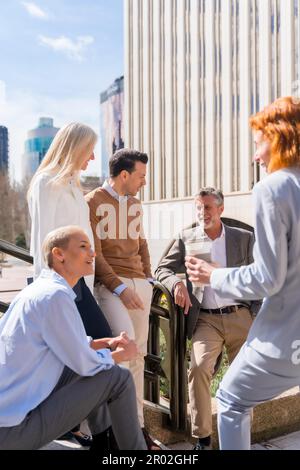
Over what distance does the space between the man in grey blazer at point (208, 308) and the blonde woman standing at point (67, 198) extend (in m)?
0.59

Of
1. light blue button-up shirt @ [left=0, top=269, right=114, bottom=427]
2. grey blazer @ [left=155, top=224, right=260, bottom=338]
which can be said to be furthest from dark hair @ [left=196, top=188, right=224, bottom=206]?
light blue button-up shirt @ [left=0, top=269, right=114, bottom=427]

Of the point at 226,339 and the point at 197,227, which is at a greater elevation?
the point at 197,227

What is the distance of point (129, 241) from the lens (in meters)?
3.05

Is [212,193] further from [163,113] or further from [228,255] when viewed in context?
[163,113]

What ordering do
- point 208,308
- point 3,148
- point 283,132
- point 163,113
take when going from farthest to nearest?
Answer: point 3,148, point 163,113, point 208,308, point 283,132

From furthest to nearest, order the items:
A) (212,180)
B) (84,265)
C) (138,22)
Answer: (138,22), (212,180), (84,265)

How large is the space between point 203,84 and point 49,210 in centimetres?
4534

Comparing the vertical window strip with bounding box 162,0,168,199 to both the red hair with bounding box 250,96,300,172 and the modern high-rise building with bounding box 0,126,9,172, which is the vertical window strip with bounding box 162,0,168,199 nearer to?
the modern high-rise building with bounding box 0,126,9,172

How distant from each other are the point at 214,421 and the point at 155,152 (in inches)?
1979

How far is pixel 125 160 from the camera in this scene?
3.05 metres

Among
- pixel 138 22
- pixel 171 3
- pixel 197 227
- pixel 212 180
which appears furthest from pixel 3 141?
pixel 197 227

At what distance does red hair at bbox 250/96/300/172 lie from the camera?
1968 millimetres

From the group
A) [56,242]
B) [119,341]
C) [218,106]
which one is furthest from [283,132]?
[218,106]

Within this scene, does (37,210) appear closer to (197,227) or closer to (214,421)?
(197,227)
